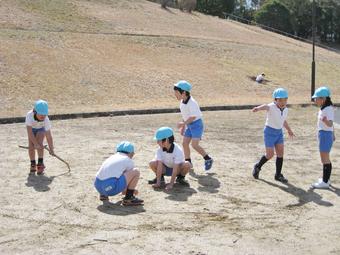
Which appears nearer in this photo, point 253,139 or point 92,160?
point 92,160

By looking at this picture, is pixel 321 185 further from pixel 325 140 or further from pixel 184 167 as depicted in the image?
pixel 184 167

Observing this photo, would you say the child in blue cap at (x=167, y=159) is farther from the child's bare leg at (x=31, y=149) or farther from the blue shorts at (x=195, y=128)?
the child's bare leg at (x=31, y=149)

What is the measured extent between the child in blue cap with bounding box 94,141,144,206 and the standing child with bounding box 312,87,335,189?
2.58 metres

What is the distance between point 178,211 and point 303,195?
1.82 m

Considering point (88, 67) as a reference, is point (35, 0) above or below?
above

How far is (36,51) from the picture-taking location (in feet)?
75.9

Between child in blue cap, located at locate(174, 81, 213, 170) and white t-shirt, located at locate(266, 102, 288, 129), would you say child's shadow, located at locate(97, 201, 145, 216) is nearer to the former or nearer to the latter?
child in blue cap, located at locate(174, 81, 213, 170)

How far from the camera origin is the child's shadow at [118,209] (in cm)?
616

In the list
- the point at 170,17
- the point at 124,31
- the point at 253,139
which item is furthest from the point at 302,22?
the point at 253,139

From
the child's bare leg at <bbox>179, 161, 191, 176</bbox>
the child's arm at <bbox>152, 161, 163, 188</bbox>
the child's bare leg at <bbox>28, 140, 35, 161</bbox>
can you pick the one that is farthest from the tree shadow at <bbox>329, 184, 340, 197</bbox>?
the child's bare leg at <bbox>28, 140, 35, 161</bbox>

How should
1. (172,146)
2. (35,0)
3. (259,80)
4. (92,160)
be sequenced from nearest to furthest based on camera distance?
(172,146)
(92,160)
(259,80)
(35,0)

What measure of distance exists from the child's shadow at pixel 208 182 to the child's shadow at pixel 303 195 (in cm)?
76

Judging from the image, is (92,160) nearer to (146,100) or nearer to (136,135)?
(136,135)

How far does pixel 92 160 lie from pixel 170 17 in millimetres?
31023
